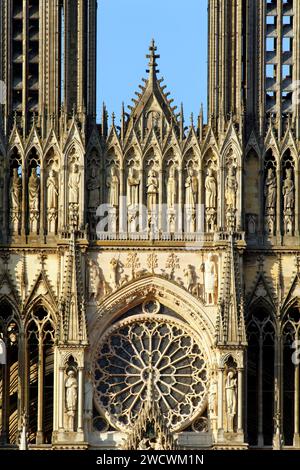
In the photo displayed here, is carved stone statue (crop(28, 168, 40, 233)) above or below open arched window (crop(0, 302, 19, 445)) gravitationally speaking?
above

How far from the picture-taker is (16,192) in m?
75.2

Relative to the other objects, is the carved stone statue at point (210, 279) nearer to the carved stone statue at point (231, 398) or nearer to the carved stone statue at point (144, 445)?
the carved stone statue at point (231, 398)

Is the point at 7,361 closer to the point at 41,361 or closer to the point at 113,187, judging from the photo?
the point at 41,361

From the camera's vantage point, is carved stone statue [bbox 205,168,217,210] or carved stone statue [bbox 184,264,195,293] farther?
carved stone statue [bbox 205,168,217,210]

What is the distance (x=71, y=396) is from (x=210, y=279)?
157 inches

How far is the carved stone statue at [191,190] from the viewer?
75.1 m

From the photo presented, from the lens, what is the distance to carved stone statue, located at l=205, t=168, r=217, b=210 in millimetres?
75000

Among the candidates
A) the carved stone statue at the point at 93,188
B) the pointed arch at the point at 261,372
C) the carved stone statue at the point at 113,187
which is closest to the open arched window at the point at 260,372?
the pointed arch at the point at 261,372

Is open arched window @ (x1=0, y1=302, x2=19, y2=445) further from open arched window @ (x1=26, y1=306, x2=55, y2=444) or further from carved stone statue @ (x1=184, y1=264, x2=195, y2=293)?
carved stone statue @ (x1=184, y1=264, x2=195, y2=293)

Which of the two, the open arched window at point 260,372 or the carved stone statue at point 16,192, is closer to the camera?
the open arched window at point 260,372

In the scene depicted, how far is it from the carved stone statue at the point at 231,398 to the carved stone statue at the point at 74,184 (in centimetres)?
511

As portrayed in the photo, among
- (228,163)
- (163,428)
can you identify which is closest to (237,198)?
(228,163)

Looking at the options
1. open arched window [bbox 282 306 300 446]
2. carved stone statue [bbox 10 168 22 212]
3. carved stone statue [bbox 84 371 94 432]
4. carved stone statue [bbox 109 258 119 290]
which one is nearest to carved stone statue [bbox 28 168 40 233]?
carved stone statue [bbox 10 168 22 212]

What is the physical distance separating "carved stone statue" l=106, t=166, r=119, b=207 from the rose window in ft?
8.43
